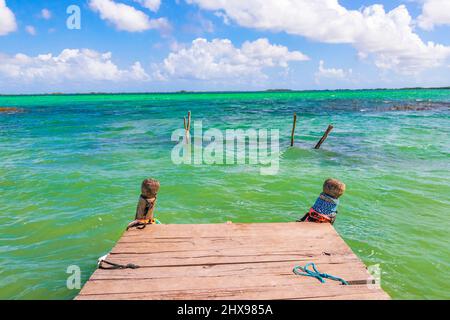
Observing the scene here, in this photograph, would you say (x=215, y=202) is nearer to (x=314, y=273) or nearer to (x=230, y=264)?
(x=230, y=264)

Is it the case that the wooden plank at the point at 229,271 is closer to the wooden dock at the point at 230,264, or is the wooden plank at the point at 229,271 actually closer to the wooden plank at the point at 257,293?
the wooden dock at the point at 230,264

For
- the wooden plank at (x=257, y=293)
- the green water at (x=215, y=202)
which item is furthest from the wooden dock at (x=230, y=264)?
the green water at (x=215, y=202)

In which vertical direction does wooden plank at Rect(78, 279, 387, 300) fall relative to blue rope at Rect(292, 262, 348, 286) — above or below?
below

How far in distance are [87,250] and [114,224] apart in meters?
1.39

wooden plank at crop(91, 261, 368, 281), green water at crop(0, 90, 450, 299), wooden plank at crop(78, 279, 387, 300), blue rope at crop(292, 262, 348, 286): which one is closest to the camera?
wooden plank at crop(78, 279, 387, 300)

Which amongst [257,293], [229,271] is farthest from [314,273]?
[229,271]

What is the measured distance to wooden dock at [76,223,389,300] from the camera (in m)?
4.11

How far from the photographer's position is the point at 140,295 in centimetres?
405

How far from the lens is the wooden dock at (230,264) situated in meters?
4.11

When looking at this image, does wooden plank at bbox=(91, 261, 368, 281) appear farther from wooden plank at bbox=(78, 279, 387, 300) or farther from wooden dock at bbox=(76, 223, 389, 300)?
wooden plank at bbox=(78, 279, 387, 300)

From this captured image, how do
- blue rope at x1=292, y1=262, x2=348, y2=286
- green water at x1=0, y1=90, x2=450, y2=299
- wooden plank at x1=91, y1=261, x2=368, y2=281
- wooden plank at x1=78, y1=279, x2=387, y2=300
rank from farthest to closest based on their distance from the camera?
green water at x1=0, y1=90, x2=450, y2=299 → wooden plank at x1=91, y1=261, x2=368, y2=281 → blue rope at x1=292, y1=262, x2=348, y2=286 → wooden plank at x1=78, y1=279, x2=387, y2=300

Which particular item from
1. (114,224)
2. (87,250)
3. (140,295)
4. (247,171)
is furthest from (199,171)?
(140,295)

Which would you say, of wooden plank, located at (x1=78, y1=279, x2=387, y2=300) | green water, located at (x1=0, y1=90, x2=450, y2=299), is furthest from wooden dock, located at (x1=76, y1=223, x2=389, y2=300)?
green water, located at (x1=0, y1=90, x2=450, y2=299)
